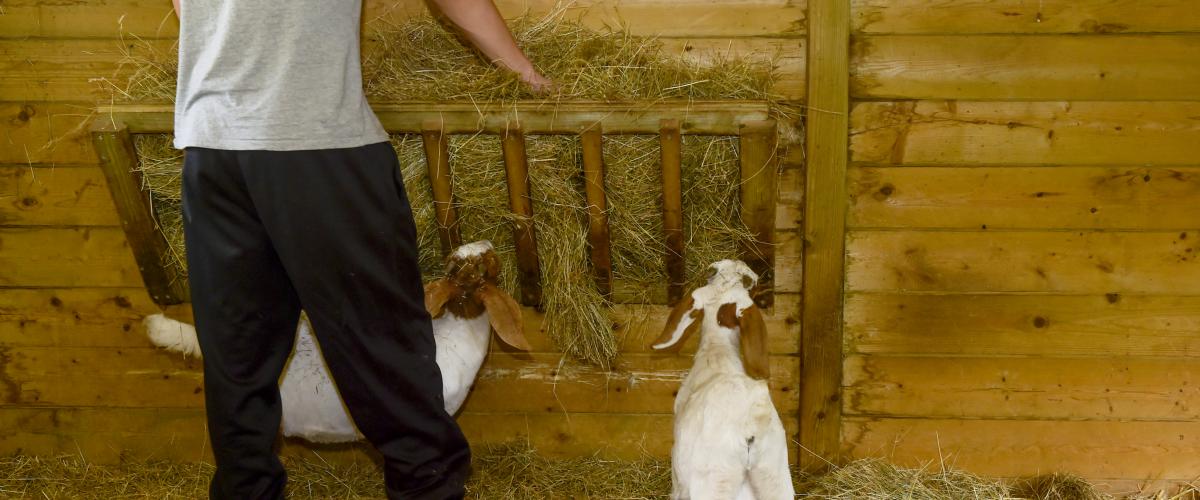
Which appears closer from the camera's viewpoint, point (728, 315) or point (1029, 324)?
point (728, 315)

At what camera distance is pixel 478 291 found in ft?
9.92

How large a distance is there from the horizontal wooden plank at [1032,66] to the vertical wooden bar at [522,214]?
1166 mm

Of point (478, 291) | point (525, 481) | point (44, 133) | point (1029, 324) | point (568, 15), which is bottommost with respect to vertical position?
point (525, 481)

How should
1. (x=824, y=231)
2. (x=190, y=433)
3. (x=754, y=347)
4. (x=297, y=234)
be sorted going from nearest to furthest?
(x=297, y=234)
(x=754, y=347)
(x=824, y=231)
(x=190, y=433)

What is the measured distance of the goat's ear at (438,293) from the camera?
298 centimetres

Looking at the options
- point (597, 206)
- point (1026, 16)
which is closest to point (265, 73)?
point (597, 206)

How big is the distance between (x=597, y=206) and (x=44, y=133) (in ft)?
6.88

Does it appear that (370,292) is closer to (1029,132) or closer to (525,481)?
(525,481)

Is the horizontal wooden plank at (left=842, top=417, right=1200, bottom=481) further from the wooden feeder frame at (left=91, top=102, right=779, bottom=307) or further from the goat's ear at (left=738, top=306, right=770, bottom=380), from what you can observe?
the goat's ear at (left=738, top=306, right=770, bottom=380)

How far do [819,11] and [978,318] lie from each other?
1.25m

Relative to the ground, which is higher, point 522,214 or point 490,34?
point 490,34

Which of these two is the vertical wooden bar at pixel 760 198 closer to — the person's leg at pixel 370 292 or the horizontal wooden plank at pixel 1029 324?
the horizontal wooden plank at pixel 1029 324

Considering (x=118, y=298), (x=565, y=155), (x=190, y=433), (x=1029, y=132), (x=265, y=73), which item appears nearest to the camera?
(x=265, y=73)

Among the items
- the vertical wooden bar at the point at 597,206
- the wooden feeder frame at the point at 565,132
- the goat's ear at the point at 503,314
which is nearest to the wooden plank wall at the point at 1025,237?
the wooden feeder frame at the point at 565,132
